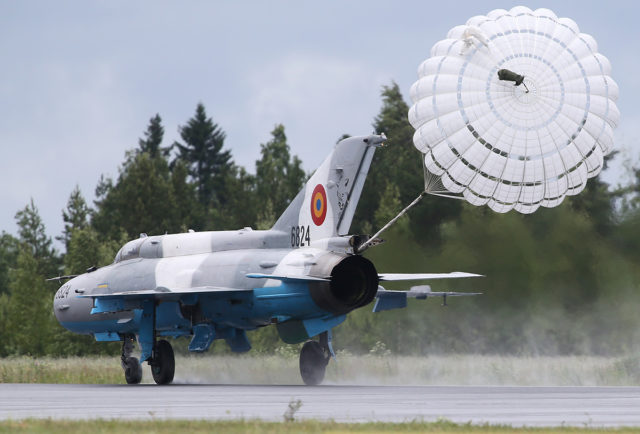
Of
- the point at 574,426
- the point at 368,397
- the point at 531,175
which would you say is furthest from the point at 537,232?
the point at 574,426

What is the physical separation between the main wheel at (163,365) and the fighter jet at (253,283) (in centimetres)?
2

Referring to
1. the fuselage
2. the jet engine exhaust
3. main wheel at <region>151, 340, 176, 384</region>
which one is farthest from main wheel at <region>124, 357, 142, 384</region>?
the jet engine exhaust

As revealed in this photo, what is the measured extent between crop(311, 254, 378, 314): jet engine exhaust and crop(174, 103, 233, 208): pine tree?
254 feet

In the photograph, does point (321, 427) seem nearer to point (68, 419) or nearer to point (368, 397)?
point (68, 419)

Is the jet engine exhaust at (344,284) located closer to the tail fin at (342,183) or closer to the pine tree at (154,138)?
the tail fin at (342,183)

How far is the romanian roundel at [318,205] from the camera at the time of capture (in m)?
22.8

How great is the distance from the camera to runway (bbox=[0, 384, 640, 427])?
44.0 feet

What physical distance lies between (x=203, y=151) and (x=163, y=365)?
265 feet

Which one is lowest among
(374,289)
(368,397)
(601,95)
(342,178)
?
(368,397)

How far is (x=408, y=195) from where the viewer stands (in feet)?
164

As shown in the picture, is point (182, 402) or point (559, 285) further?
point (559, 285)

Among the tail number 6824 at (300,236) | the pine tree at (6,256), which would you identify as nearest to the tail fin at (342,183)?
the tail number 6824 at (300,236)

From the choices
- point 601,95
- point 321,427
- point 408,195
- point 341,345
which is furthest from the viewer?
point 408,195

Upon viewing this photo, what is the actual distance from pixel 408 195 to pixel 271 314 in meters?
27.7
